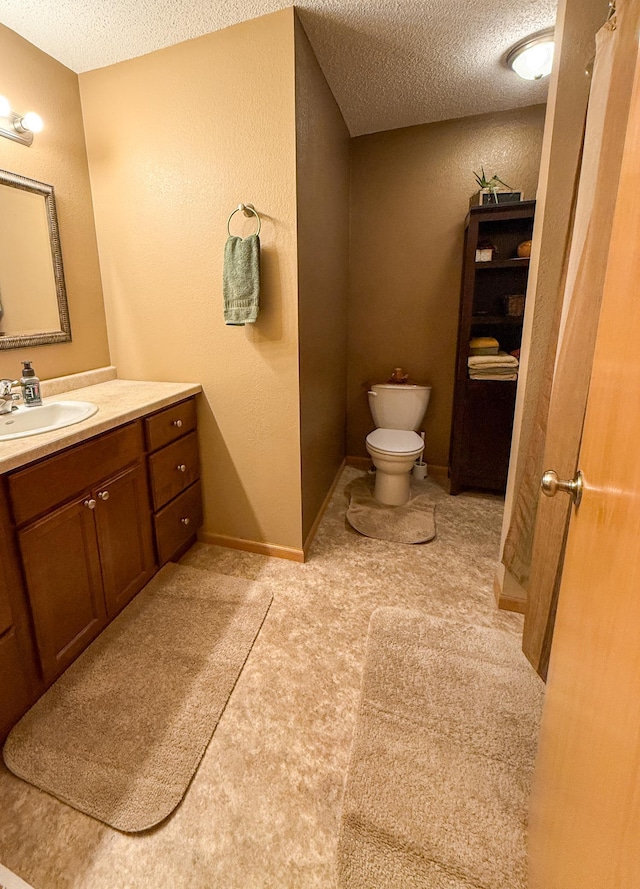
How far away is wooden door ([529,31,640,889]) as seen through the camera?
0.44 meters

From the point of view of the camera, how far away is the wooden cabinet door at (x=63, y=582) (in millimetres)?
1290

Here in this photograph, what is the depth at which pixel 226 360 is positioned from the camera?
6.65 ft

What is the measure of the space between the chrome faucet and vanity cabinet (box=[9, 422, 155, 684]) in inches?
16.9

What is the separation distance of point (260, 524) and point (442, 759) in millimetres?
1297

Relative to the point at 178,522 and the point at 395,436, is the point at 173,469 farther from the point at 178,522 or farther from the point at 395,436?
the point at 395,436

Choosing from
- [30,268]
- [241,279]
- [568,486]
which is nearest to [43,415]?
[30,268]

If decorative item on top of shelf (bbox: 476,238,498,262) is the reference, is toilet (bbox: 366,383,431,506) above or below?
below

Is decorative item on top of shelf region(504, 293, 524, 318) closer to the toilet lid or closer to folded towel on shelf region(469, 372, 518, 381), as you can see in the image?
folded towel on shelf region(469, 372, 518, 381)

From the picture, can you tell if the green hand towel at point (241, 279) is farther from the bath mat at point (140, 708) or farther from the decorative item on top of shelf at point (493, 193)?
the decorative item on top of shelf at point (493, 193)

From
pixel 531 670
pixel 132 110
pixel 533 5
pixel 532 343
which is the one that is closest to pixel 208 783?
pixel 531 670

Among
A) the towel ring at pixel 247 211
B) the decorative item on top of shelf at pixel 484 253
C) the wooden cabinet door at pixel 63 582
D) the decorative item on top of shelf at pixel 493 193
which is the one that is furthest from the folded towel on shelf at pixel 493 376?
the wooden cabinet door at pixel 63 582

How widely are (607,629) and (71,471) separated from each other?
1471 mm

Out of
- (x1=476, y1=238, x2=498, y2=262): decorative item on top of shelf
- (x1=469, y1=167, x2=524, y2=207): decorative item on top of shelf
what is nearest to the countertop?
(x1=476, y1=238, x2=498, y2=262): decorative item on top of shelf

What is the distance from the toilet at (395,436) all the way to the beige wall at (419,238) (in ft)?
0.79
